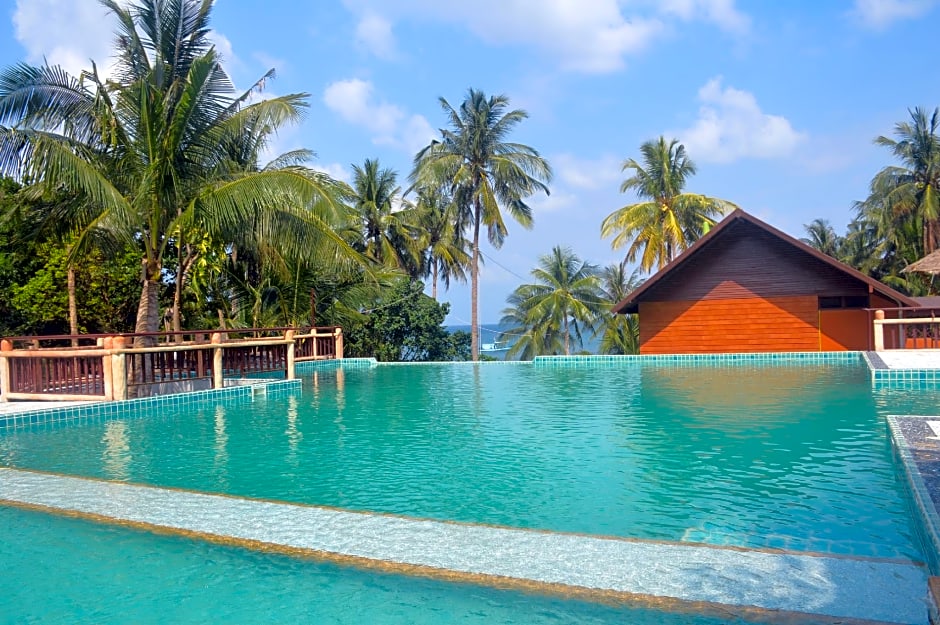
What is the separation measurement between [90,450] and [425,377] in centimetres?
918

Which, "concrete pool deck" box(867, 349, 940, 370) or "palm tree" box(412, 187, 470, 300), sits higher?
"palm tree" box(412, 187, 470, 300)

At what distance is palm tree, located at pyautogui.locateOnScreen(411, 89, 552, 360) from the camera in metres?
27.2

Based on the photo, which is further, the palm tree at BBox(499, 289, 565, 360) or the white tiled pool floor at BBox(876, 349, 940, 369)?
the palm tree at BBox(499, 289, 565, 360)

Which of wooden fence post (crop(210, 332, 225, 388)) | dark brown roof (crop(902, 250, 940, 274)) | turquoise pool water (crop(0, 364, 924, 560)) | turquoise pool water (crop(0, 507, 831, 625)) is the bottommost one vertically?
turquoise pool water (crop(0, 507, 831, 625))

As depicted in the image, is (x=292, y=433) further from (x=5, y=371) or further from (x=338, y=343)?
(x=338, y=343)

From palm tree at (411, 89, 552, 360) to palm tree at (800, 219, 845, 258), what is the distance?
22546 millimetres

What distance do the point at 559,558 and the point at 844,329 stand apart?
18.2 m

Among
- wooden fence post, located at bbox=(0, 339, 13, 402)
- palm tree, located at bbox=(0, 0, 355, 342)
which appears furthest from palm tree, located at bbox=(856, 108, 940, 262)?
wooden fence post, located at bbox=(0, 339, 13, 402)

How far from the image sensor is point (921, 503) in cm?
411

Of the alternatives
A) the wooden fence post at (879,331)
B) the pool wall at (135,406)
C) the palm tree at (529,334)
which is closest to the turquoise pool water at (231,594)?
the pool wall at (135,406)

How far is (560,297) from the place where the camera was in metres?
28.3

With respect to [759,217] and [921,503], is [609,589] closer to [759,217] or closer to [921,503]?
[921,503]

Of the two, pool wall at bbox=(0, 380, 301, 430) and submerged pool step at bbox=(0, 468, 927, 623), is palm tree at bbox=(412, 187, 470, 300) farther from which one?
submerged pool step at bbox=(0, 468, 927, 623)

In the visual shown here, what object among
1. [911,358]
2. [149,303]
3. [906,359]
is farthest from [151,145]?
[911,358]
